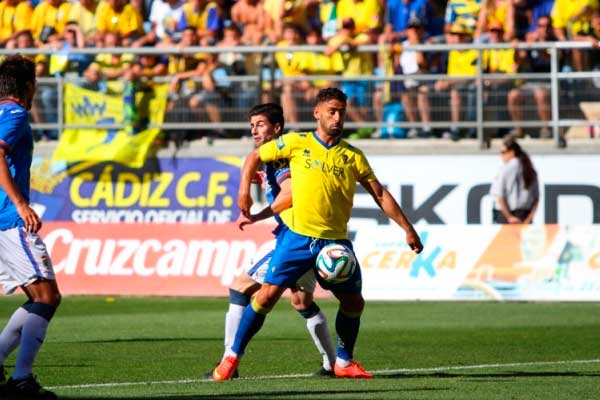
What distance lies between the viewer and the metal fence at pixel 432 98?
2095cm

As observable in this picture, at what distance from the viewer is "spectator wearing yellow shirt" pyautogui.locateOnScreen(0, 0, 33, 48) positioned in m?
24.0

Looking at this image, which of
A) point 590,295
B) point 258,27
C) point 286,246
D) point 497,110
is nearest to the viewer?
point 286,246

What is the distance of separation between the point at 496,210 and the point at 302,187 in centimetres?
1066

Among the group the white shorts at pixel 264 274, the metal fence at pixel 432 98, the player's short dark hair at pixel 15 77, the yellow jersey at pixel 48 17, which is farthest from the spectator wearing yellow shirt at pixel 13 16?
the player's short dark hair at pixel 15 77

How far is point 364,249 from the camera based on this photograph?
19625 mm

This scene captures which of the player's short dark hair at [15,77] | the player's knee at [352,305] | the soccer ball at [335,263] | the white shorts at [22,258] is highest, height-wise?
the player's short dark hair at [15,77]

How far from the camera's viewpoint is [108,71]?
22.8 meters

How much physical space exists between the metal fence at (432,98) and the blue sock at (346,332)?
1096 cm

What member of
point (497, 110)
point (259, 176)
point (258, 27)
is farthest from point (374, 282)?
point (259, 176)

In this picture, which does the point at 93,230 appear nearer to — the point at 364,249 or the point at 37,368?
the point at 364,249

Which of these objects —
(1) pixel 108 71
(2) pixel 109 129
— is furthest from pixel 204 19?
(2) pixel 109 129

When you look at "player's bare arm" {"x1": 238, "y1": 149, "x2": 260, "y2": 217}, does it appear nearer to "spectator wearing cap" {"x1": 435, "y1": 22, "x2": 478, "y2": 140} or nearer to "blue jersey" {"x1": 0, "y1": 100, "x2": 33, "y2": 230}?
"blue jersey" {"x1": 0, "y1": 100, "x2": 33, "y2": 230}

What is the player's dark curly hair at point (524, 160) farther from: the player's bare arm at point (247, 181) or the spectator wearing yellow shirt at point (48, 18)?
the player's bare arm at point (247, 181)

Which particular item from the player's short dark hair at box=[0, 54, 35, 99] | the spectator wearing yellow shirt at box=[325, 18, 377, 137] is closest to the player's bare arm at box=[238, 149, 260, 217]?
the player's short dark hair at box=[0, 54, 35, 99]
